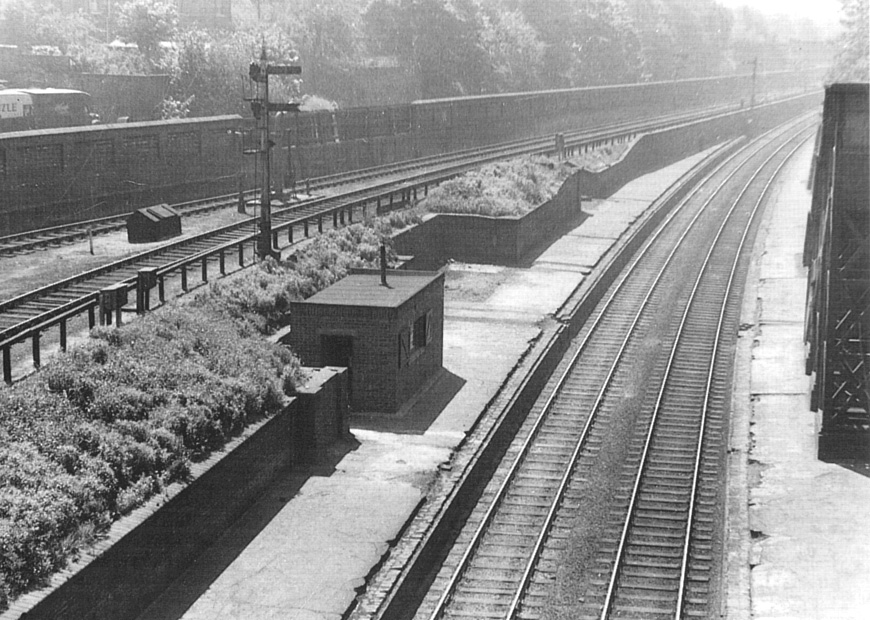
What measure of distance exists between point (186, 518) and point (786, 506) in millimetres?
8678

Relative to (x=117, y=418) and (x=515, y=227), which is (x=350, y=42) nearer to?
(x=515, y=227)

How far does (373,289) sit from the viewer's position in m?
23.1

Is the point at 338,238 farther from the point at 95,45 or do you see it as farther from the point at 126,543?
the point at 95,45

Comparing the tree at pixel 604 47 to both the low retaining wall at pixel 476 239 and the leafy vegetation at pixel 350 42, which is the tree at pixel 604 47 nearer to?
the leafy vegetation at pixel 350 42

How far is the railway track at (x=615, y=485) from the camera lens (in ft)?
47.8

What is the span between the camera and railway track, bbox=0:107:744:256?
30.2 metres

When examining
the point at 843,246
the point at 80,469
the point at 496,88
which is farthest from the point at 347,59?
the point at 80,469

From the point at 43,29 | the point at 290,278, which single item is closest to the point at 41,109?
the point at 290,278

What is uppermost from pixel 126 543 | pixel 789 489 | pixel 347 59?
pixel 347 59

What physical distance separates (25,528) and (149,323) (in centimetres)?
695

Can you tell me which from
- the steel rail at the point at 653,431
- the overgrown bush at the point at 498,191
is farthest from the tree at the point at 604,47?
the steel rail at the point at 653,431

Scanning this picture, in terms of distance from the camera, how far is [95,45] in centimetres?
8038

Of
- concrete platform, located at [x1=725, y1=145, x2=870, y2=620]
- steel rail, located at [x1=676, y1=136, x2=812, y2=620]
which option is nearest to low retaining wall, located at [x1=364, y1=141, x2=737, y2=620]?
steel rail, located at [x1=676, y1=136, x2=812, y2=620]

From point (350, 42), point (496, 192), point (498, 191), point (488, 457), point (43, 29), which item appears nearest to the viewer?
point (488, 457)
